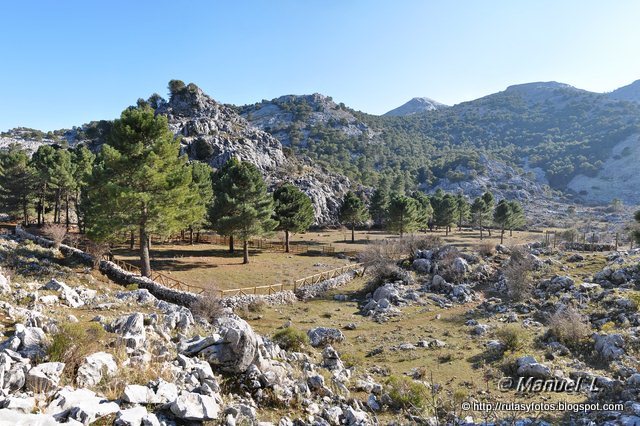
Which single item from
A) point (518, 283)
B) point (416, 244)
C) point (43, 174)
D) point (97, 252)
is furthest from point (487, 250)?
point (43, 174)

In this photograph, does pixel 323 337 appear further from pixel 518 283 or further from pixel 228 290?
pixel 518 283

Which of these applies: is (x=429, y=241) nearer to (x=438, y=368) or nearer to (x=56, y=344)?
(x=438, y=368)

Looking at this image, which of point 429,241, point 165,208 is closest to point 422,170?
point 429,241

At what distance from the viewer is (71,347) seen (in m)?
7.79

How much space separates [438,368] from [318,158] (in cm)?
14757

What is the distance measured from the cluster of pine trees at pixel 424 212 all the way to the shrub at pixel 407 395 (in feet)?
164

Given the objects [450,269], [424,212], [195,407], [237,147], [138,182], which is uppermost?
[237,147]

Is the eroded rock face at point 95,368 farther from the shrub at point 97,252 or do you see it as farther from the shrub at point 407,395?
the shrub at point 97,252

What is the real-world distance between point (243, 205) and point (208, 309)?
68.0ft

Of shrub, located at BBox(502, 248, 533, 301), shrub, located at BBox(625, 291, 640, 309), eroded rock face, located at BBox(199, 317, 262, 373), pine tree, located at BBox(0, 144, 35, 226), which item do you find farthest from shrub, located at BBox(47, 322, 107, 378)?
pine tree, located at BBox(0, 144, 35, 226)

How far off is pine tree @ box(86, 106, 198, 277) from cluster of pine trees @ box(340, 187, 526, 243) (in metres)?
40.9

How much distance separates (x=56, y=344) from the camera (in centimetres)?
779

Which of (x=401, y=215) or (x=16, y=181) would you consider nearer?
(x=16, y=181)

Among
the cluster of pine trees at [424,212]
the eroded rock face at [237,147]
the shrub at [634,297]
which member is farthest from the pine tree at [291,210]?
the eroded rock face at [237,147]
